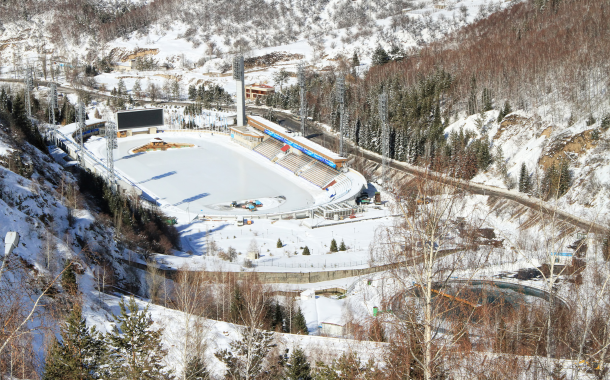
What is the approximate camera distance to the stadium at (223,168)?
43.3 metres

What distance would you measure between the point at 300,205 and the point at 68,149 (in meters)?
23.0

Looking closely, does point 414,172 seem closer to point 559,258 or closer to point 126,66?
point 559,258

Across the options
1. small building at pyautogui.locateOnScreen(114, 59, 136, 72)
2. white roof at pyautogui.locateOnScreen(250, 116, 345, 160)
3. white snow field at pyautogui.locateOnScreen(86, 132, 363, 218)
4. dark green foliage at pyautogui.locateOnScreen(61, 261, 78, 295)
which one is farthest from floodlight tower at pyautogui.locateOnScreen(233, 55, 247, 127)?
dark green foliage at pyautogui.locateOnScreen(61, 261, 78, 295)

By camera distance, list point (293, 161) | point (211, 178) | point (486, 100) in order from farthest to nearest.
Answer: point (293, 161) < point (486, 100) < point (211, 178)

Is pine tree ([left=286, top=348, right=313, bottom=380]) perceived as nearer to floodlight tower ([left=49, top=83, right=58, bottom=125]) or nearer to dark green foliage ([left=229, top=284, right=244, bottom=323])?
dark green foliage ([left=229, top=284, right=244, bottom=323])

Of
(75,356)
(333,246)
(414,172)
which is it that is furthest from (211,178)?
(75,356)

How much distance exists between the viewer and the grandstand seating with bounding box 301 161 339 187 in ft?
157

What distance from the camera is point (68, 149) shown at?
5441 cm

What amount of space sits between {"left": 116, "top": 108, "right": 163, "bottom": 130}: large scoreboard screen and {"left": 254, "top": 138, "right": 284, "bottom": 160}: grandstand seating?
1405 cm

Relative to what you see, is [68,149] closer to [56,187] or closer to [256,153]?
[256,153]

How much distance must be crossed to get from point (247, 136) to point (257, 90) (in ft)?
71.9

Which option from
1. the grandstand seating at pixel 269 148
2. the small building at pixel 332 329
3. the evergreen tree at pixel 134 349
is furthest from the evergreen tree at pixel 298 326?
the grandstand seating at pixel 269 148

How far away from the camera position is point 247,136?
59469 millimetres

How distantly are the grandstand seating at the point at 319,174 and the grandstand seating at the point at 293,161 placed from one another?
1244 mm
